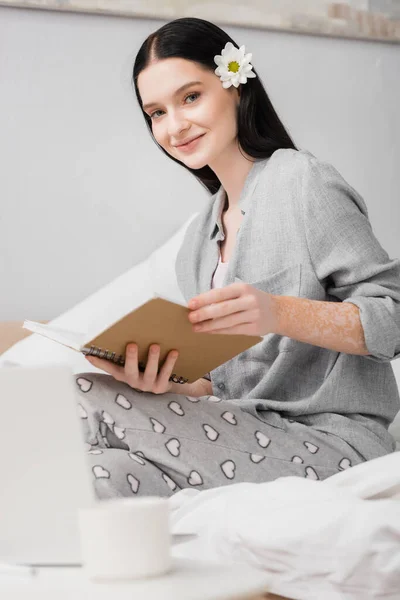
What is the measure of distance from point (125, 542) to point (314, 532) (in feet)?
0.99

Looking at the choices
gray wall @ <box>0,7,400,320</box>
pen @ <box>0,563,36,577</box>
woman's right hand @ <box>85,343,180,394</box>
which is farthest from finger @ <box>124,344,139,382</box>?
gray wall @ <box>0,7,400,320</box>

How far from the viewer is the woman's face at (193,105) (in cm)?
154

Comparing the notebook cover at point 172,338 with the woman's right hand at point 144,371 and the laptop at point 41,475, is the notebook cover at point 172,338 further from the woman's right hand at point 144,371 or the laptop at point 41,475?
the laptop at point 41,475

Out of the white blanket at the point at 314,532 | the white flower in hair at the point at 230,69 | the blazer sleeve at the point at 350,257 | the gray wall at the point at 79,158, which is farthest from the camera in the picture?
the gray wall at the point at 79,158

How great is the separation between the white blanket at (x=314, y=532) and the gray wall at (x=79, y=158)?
→ 1.42 meters

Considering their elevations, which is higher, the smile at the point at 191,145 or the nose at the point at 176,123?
the nose at the point at 176,123

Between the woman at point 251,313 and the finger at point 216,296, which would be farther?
the woman at point 251,313

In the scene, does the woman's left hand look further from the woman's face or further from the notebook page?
the woman's face

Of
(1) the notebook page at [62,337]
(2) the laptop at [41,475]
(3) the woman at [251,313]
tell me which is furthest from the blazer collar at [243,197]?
(2) the laptop at [41,475]

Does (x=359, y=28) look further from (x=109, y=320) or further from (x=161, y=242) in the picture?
(x=109, y=320)

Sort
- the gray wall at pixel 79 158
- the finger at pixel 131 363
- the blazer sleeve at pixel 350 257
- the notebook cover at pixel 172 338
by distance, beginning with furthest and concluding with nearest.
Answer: the gray wall at pixel 79 158, the blazer sleeve at pixel 350 257, the finger at pixel 131 363, the notebook cover at pixel 172 338

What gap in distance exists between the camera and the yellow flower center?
1529mm

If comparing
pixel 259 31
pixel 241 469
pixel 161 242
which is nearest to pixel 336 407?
pixel 241 469

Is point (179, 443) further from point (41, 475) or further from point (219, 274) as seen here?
point (41, 475)
